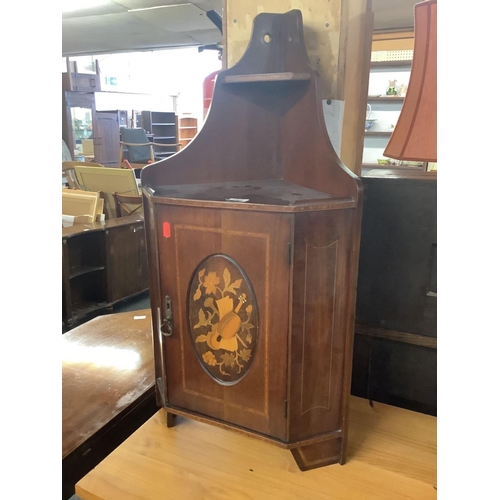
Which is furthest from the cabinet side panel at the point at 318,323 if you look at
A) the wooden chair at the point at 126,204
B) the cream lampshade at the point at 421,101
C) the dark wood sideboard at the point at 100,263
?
the wooden chair at the point at 126,204

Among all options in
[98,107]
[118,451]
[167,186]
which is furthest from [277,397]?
[98,107]

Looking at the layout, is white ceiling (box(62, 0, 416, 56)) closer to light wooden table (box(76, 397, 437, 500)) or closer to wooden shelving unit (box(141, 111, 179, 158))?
wooden shelving unit (box(141, 111, 179, 158))

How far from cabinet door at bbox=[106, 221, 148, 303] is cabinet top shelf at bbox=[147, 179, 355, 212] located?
2292mm

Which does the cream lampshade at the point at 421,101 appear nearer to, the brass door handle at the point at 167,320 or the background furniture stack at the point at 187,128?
the brass door handle at the point at 167,320

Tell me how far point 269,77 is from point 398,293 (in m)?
0.56

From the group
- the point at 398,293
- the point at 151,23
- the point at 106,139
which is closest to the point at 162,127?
the point at 106,139

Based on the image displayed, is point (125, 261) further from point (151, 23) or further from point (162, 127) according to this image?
point (162, 127)

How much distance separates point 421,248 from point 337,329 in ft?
1.01

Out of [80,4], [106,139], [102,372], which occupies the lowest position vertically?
[102,372]

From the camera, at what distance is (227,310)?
0.85 metres

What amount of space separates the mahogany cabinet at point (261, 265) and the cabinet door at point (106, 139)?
7.14 m

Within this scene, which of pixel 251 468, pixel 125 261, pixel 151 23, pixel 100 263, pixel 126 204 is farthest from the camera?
pixel 151 23

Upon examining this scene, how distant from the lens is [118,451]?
934 mm

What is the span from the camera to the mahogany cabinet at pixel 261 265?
777 mm
